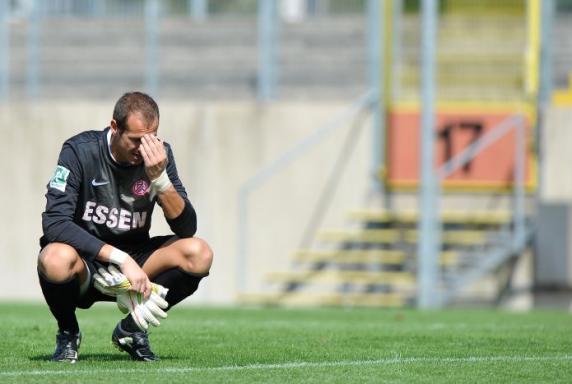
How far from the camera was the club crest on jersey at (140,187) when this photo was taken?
23.7 ft

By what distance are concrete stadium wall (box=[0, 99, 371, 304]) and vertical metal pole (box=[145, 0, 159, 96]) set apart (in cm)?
51

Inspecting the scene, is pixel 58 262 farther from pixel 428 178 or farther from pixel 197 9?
pixel 197 9

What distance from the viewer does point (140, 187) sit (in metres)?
7.22

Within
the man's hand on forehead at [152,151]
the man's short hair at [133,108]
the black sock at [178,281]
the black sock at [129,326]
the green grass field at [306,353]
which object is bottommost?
the green grass field at [306,353]

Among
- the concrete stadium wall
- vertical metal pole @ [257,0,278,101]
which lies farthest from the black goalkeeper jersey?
vertical metal pole @ [257,0,278,101]

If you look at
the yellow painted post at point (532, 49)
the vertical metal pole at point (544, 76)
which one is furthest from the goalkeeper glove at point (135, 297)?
the yellow painted post at point (532, 49)

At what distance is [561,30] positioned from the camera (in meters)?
20.2

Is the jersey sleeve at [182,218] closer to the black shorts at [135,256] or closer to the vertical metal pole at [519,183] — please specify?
the black shorts at [135,256]

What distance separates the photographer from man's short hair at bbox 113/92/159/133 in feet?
22.7

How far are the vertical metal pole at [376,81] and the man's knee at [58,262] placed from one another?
12355 mm

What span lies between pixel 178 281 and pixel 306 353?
3.40ft

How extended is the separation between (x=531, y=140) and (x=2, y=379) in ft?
42.9

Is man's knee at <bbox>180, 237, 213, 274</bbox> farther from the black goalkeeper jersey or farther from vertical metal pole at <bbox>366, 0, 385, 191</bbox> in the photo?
vertical metal pole at <bbox>366, 0, 385, 191</bbox>

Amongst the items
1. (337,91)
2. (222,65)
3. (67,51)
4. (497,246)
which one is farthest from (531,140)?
(67,51)
